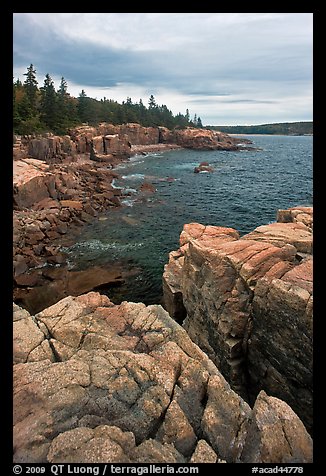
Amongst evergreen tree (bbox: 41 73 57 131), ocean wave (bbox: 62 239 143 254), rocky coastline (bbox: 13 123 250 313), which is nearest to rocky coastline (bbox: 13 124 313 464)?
rocky coastline (bbox: 13 123 250 313)

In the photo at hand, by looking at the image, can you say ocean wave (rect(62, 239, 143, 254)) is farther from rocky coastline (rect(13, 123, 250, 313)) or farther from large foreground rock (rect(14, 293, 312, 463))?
large foreground rock (rect(14, 293, 312, 463))

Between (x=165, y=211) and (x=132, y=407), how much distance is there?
34.6 meters

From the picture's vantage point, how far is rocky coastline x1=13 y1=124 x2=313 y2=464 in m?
5.86

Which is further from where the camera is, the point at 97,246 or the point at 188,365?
the point at 97,246

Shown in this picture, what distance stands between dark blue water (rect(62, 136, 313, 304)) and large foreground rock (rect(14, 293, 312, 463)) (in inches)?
483

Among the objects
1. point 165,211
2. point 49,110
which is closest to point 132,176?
point 165,211

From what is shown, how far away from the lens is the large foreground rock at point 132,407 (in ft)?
18.6

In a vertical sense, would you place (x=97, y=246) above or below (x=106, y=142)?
below

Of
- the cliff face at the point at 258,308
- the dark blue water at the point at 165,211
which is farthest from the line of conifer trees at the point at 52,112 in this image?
the cliff face at the point at 258,308

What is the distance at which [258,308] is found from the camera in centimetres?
1180

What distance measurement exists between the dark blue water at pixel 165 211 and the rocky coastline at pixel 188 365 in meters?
5.31

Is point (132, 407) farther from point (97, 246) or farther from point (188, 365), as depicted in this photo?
point (97, 246)
